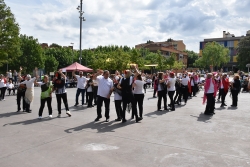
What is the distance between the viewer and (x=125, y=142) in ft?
20.3

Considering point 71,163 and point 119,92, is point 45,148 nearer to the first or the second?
point 71,163

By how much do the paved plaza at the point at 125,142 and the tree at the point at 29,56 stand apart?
43102mm

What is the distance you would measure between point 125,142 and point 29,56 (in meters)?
48.1

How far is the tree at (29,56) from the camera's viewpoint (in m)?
49.7

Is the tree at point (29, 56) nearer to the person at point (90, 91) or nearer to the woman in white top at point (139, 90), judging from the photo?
the person at point (90, 91)

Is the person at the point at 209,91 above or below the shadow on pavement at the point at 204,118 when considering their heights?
above

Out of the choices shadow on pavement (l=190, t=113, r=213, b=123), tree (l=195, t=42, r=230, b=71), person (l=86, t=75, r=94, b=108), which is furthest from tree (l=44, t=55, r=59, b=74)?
shadow on pavement (l=190, t=113, r=213, b=123)

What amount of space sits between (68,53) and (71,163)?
63387 mm

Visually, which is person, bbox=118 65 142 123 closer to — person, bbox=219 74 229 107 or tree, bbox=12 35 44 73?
person, bbox=219 74 229 107

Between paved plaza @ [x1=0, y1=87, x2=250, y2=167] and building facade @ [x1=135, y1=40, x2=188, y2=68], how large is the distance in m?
70.1

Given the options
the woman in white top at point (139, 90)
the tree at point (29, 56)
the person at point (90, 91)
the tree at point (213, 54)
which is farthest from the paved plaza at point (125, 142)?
the tree at point (213, 54)

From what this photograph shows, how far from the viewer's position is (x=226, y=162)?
4.91 meters

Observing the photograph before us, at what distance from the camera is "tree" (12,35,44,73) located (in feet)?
163

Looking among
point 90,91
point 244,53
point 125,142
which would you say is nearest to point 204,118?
point 125,142
